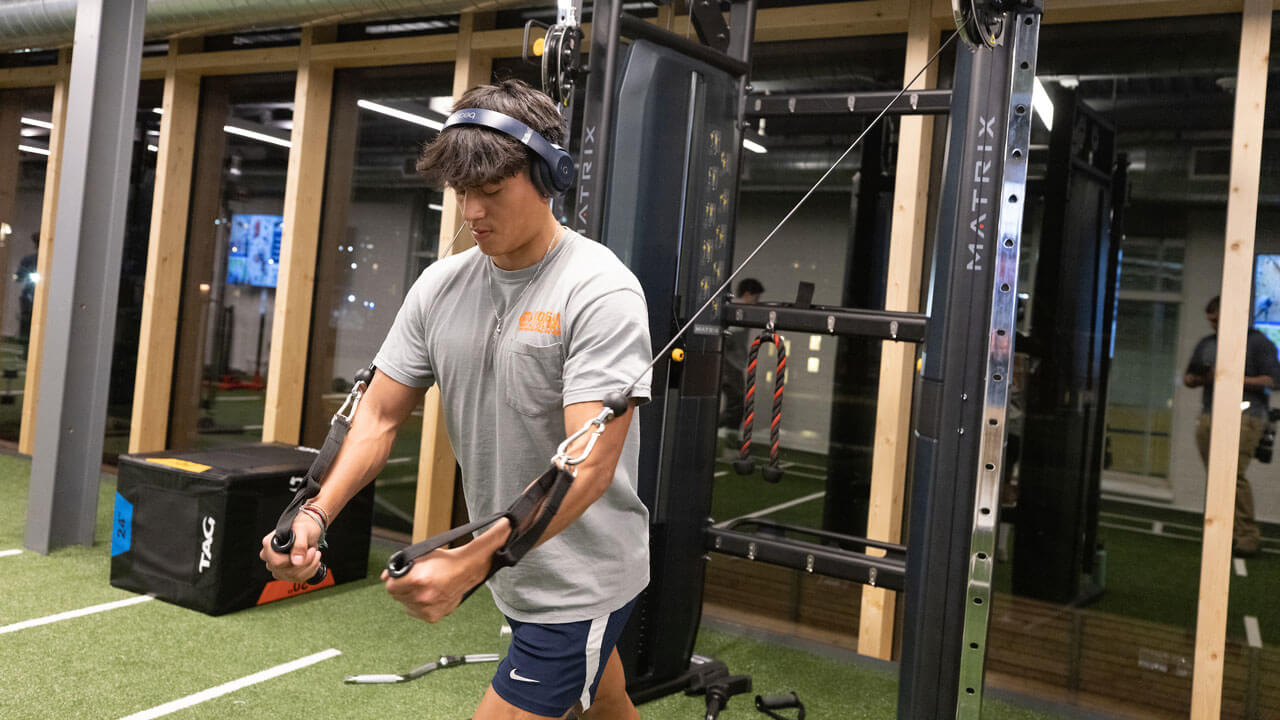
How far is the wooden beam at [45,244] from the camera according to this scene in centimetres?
646

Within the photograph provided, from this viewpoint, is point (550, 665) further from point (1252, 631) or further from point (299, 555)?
point (1252, 631)

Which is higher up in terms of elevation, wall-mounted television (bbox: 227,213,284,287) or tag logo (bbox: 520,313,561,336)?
wall-mounted television (bbox: 227,213,284,287)

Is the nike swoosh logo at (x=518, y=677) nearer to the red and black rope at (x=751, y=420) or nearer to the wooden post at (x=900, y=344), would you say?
the red and black rope at (x=751, y=420)

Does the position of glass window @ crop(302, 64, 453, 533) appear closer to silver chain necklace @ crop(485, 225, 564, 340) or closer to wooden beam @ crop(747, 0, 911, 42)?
wooden beam @ crop(747, 0, 911, 42)

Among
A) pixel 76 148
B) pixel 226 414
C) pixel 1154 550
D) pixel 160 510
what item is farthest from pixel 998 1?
pixel 226 414

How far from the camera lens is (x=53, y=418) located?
14.6 ft

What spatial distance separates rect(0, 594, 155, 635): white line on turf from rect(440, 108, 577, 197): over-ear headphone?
3028 mm

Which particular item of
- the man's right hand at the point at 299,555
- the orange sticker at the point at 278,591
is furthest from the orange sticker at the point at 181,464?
the man's right hand at the point at 299,555

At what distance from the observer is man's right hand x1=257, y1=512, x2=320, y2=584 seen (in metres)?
1.39

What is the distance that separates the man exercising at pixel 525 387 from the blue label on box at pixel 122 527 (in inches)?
113

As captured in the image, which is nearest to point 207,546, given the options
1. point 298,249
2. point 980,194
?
point 298,249

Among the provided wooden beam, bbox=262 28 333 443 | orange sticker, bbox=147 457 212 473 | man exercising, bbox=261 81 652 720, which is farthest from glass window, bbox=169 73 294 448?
man exercising, bbox=261 81 652 720

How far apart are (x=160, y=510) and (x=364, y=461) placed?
2.74 meters

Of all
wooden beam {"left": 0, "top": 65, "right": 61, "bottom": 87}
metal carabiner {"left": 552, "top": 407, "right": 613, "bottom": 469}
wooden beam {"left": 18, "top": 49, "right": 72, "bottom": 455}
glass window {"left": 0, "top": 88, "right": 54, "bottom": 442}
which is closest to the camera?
metal carabiner {"left": 552, "top": 407, "right": 613, "bottom": 469}
